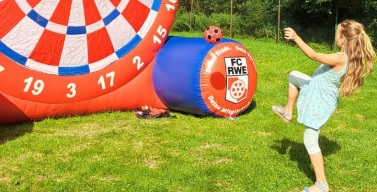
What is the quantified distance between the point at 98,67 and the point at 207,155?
6.16ft

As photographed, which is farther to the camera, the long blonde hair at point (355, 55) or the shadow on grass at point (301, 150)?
the shadow on grass at point (301, 150)

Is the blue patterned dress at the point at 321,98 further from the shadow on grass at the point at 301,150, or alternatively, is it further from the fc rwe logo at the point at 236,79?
the fc rwe logo at the point at 236,79

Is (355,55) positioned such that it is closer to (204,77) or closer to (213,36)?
(204,77)

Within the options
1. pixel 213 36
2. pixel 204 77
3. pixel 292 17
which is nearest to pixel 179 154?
pixel 204 77

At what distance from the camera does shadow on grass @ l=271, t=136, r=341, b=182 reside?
14.6 ft

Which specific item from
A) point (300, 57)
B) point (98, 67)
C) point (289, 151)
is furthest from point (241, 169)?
point (300, 57)

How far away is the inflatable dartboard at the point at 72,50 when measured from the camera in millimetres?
5168

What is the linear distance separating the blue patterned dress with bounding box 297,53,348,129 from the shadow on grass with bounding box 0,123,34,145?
292 cm

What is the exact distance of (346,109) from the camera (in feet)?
23.3

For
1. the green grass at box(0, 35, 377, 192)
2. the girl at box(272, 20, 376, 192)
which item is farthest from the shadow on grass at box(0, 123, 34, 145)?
the girl at box(272, 20, 376, 192)

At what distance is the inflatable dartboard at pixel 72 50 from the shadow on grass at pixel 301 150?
2.08 metres

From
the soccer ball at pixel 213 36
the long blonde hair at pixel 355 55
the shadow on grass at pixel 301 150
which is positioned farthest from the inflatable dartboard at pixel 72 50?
the long blonde hair at pixel 355 55

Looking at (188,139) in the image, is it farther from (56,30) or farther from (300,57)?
(300,57)

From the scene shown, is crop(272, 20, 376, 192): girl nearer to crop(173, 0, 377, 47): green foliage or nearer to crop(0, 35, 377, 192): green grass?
crop(0, 35, 377, 192): green grass
